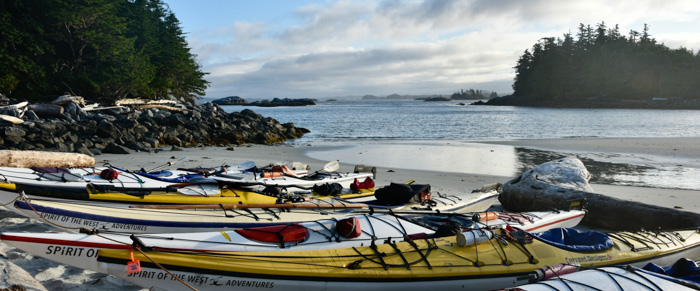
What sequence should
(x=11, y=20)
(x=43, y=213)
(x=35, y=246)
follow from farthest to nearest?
(x=11, y=20) → (x=43, y=213) → (x=35, y=246)

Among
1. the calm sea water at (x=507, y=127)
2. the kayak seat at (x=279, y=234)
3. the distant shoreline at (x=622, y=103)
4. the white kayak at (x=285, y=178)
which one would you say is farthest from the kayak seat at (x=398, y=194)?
the distant shoreline at (x=622, y=103)

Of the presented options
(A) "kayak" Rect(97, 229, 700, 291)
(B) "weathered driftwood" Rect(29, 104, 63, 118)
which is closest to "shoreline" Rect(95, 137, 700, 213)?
(A) "kayak" Rect(97, 229, 700, 291)

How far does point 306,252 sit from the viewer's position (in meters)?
4.20

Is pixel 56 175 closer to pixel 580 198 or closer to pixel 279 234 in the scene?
pixel 279 234

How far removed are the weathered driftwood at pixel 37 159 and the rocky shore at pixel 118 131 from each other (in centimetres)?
368

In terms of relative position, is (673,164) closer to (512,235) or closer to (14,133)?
(512,235)

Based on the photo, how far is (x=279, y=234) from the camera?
14.2ft

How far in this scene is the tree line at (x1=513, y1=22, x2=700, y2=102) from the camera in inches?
2992

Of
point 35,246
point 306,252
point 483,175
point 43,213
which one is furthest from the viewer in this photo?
point 483,175

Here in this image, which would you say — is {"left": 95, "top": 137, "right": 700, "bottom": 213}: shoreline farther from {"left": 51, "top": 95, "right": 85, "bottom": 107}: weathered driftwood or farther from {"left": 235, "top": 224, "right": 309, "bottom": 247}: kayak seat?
{"left": 51, "top": 95, "right": 85, "bottom": 107}: weathered driftwood

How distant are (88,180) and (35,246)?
401cm

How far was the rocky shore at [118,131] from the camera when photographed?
1431cm

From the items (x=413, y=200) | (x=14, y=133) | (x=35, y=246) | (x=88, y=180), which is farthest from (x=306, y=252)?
(x=14, y=133)

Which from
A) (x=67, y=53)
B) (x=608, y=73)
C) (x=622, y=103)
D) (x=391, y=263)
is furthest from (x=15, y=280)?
(x=608, y=73)
